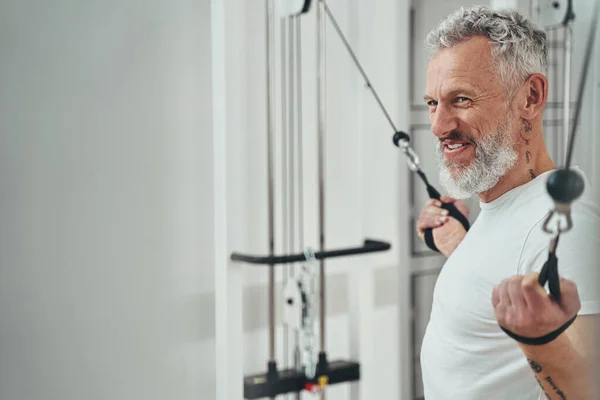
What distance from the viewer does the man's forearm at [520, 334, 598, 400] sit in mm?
714

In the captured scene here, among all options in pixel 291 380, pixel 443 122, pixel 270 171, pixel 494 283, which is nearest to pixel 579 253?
pixel 494 283

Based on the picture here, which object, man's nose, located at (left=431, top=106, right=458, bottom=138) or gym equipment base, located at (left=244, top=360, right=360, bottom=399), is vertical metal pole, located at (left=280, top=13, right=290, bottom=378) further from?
A: man's nose, located at (left=431, top=106, right=458, bottom=138)

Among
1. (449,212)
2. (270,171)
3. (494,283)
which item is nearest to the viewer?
(494,283)

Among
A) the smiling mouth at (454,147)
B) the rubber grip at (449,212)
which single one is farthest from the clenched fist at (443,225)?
the smiling mouth at (454,147)

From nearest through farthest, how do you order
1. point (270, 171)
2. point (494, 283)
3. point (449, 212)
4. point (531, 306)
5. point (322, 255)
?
point (531, 306) < point (494, 283) < point (449, 212) < point (270, 171) < point (322, 255)

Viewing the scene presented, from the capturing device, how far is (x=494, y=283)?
0.82m

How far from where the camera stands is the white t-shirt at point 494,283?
75 cm

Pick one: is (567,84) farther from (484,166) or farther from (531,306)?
(531,306)

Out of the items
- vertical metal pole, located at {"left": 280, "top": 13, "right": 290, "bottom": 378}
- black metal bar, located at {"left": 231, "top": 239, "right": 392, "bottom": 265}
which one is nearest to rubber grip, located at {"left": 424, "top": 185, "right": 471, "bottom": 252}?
black metal bar, located at {"left": 231, "top": 239, "right": 392, "bottom": 265}

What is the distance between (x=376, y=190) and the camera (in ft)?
5.12

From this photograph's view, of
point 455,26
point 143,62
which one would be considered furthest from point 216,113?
point 455,26

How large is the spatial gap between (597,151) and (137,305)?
0.72 m

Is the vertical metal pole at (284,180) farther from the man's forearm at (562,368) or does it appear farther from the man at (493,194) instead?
the man's forearm at (562,368)

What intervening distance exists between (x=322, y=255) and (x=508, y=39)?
2.32ft
